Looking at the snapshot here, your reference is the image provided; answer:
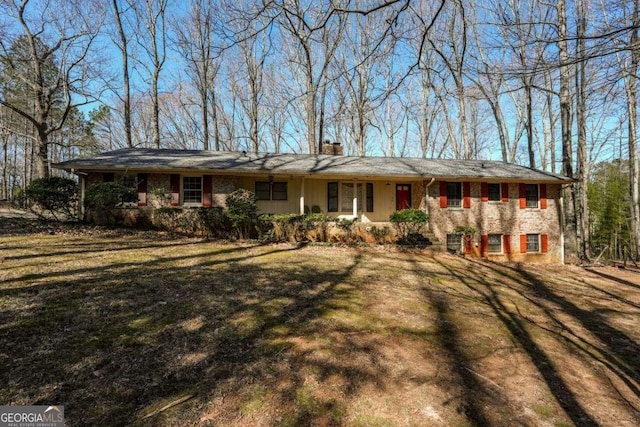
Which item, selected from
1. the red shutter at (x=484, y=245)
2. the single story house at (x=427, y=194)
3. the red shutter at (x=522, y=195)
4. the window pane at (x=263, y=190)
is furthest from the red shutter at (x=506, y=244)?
the window pane at (x=263, y=190)

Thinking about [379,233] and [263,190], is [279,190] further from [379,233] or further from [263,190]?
[379,233]

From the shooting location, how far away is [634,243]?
17.2m

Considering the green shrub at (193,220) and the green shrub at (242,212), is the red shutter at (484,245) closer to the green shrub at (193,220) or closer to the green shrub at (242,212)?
the green shrub at (242,212)

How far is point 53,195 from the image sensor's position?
1107cm

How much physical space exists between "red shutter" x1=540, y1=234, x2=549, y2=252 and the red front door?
20.8 feet

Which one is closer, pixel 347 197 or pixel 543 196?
pixel 347 197

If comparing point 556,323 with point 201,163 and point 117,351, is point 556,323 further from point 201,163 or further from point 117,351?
point 201,163

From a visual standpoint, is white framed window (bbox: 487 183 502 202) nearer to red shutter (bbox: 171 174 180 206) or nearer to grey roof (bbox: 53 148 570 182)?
grey roof (bbox: 53 148 570 182)

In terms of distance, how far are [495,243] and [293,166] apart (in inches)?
388

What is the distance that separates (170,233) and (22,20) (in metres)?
14.6

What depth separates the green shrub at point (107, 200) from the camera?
10.6 m

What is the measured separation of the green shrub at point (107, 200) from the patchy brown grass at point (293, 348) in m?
3.62

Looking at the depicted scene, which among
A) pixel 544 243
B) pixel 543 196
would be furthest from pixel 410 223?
pixel 543 196

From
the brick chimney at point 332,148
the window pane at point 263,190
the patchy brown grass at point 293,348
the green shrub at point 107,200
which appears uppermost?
A: the brick chimney at point 332,148
